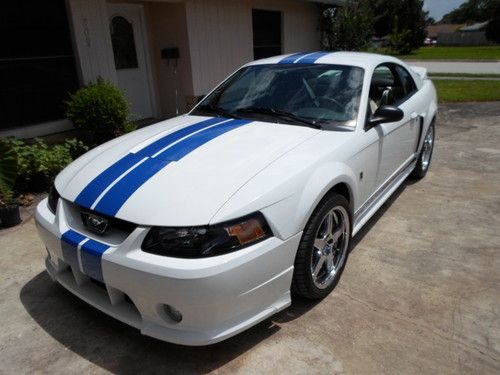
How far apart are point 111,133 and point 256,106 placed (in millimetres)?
3524

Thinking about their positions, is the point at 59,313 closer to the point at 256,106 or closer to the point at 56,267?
the point at 56,267

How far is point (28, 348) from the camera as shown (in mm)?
2449

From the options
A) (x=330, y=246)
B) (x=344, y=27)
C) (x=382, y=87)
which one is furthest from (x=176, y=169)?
(x=344, y=27)

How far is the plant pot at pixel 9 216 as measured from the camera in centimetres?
406

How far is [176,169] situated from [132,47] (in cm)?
645

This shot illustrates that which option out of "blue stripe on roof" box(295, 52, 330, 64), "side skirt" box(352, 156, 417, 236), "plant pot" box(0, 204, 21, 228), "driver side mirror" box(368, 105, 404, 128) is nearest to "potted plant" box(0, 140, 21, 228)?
"plant pot" box(0, 204, 21, 228)

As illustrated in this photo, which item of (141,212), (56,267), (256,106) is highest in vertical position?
(256,106)

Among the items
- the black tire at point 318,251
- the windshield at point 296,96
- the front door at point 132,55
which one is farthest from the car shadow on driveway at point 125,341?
the front door at point 132,55

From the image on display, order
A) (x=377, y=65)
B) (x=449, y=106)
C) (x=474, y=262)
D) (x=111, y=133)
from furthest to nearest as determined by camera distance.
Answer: (x=449, y=106)
(x=111, y=133)
(x=377, y=65)
(x=474, y=262)

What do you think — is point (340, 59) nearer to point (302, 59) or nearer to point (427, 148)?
point (302, 59)

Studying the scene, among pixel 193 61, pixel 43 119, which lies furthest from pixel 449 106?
pixel 43 119

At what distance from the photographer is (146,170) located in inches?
96.6

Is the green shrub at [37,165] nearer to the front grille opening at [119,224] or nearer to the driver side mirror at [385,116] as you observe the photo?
the front grille opening at [119,224]

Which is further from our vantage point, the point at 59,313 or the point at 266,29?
the point at 266,29
